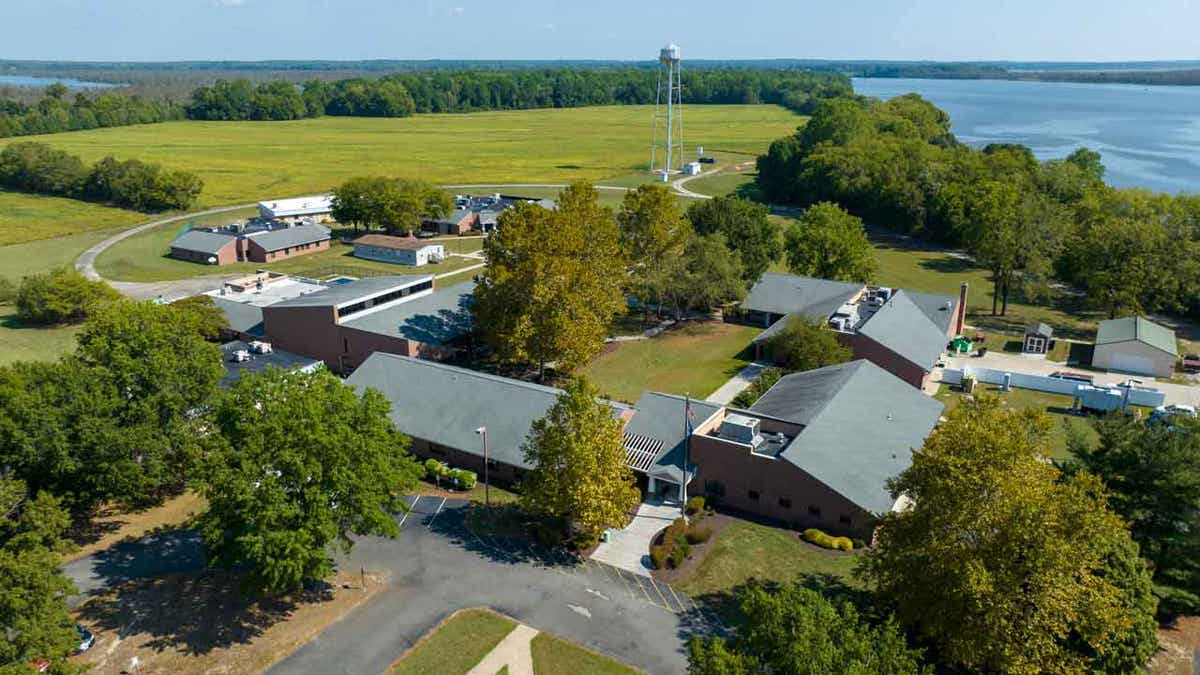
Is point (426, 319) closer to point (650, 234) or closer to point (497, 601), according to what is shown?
point (650, 234)

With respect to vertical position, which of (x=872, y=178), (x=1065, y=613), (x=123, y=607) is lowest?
(x=123, y=607)

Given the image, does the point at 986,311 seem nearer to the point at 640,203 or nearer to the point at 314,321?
the point at 640,203

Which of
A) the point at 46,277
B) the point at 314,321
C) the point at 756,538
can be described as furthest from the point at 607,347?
the point at 46,277

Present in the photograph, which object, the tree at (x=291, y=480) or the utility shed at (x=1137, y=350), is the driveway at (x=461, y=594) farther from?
the utility shed at (x=1137, y=350)

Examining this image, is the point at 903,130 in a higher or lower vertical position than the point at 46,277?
higher

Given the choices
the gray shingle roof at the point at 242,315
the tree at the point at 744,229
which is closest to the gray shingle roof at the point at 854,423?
the tree at the point at 744,229

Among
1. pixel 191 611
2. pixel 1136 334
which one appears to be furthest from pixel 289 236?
pixel 1136 334

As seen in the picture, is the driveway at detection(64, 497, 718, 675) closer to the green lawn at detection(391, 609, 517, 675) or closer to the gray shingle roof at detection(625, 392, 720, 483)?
the green lawn at detection(391, 609, 517, 675)
